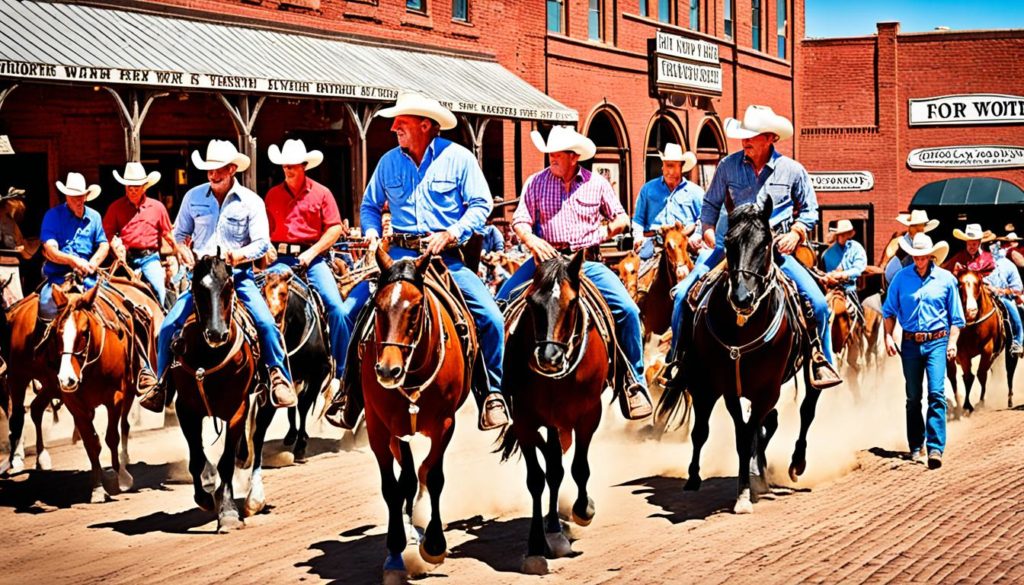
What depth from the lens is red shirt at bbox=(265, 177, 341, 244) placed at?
12516 mm

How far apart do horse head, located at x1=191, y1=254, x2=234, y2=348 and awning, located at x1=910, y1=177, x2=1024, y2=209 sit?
3810 centimetres

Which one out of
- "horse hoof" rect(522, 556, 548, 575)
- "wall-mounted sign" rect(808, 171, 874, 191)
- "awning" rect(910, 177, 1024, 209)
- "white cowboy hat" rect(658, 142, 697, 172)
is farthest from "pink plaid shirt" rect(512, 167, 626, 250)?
"wall-mounted sign" rect(808, 171, 874, 191)

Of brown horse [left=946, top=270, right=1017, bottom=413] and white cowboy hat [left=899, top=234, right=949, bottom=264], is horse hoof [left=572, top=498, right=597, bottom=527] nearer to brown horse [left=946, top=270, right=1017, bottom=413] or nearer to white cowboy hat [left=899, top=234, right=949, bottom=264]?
white cowboy hat [left=899, top=234, right=949, bottom=264]

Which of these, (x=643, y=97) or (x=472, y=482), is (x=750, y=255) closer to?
(x=472, y=482)

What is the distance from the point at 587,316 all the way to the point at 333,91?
14.7m

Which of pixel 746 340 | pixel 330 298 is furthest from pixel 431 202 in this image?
pixel 330 298

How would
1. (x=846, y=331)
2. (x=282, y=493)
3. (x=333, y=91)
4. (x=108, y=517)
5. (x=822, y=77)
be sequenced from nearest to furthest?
(x=108, y=517)
(x=282, y=493)
(x=846, y=331)
(x=333, y=91)
(x=822, y=77)

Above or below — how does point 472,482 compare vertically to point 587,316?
below

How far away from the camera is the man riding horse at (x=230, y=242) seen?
10.5 metres

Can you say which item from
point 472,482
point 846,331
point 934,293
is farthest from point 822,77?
point 472,482

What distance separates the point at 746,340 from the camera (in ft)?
35.1

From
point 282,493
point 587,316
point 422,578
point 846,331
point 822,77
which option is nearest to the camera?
point 422,578

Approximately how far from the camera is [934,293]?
1355 cm

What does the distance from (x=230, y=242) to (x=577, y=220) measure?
2661 millimetres
